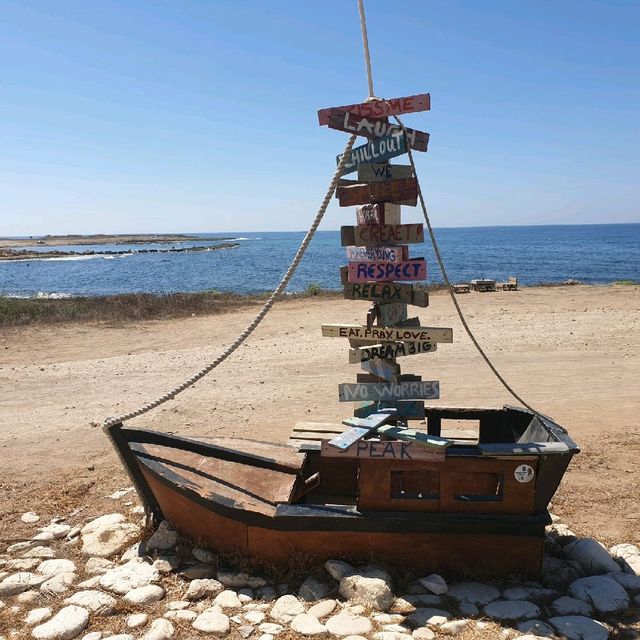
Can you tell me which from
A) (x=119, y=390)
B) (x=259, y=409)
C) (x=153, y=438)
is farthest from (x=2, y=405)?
(x=153, y=438)

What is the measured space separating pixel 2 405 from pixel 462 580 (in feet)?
29.8

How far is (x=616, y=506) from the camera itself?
21.9 feet

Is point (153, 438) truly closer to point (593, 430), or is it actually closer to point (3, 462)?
point (3, 462)

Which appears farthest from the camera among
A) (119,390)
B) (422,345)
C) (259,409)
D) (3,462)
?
(119,390)

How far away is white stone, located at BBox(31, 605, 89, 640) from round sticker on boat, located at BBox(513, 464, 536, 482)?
341cm

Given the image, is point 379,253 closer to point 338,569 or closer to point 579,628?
point 338,569

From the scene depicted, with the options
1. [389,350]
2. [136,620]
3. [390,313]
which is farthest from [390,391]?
[136,620]

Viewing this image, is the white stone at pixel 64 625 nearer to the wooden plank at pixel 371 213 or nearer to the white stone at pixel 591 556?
the wooden plank at pixel 371 213

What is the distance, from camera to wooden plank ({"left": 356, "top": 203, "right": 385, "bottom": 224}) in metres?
5.48

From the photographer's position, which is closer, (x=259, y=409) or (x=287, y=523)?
(x=287, y=523)

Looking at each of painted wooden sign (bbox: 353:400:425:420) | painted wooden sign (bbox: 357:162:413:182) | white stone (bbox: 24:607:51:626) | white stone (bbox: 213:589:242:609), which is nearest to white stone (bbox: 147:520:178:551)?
white stone (bbox: 213:589:242:609)

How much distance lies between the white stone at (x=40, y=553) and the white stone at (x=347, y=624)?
2827mm

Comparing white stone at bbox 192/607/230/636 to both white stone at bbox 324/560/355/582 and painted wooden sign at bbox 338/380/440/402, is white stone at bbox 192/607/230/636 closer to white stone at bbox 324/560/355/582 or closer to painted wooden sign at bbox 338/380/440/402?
white stone at bbox 324/560/355/582

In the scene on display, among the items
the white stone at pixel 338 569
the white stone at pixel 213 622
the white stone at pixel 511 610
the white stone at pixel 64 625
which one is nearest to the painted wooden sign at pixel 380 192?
the white stone at pixel 338 569
